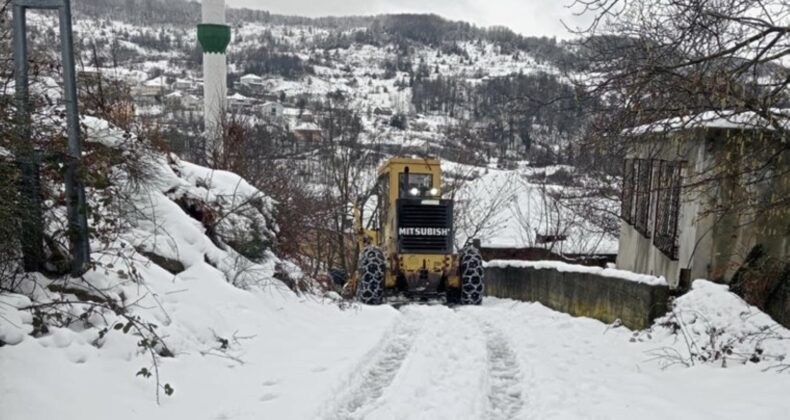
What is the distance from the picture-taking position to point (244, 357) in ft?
19.0

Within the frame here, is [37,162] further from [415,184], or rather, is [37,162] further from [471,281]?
[471,281]

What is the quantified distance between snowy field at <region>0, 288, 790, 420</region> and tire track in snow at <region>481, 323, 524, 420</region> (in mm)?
14

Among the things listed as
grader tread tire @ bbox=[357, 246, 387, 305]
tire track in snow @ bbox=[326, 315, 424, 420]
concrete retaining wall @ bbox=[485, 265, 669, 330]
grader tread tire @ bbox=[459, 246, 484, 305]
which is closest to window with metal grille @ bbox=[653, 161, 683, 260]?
concrete retaining wall @ bbox=[485, 265, 669, 330]

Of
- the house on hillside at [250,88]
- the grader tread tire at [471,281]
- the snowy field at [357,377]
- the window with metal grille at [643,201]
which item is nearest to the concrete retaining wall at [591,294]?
the snowy field at [357,377]

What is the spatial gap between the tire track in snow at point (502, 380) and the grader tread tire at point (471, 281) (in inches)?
196

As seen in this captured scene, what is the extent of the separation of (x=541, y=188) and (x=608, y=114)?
1035 inches

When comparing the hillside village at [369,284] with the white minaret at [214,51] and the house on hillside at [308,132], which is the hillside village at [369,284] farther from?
the house on hillside at [308,132]

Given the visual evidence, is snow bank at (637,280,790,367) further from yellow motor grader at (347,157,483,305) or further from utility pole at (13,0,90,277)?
utility pole at (13,0,90,277)

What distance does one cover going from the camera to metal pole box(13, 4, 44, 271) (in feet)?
14.0

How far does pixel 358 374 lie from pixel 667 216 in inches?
379

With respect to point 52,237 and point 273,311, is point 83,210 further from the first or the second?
point 273,311

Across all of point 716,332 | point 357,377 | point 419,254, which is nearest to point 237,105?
point 419,254

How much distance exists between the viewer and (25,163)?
4.35 meters

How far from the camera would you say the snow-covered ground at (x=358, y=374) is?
4141 millimetres
